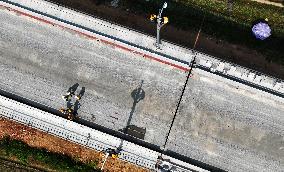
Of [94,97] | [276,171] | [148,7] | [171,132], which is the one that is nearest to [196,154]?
[171,132]

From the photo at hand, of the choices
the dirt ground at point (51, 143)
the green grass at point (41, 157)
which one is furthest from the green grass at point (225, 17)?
the green grass at point (41, 157)

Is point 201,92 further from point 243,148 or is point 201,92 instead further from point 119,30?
point 119,30

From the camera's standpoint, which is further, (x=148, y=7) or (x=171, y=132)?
(x=148, y=7)

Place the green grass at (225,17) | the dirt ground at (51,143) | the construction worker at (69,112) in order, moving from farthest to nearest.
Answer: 1. the green grass at (225,17)
2. the dirt ground at (51,143)
3. the construction worker at (69,112)

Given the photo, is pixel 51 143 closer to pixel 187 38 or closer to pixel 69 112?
pixel 69 112

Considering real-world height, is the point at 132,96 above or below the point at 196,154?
above

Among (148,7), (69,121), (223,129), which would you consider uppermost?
(148,7)

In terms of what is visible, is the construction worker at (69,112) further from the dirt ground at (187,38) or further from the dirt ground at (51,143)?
the dirt ground at (187,38)

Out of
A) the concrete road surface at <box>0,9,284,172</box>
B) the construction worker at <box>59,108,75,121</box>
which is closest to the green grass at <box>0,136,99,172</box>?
the construction worker at <box>59,108,75,121</box>
